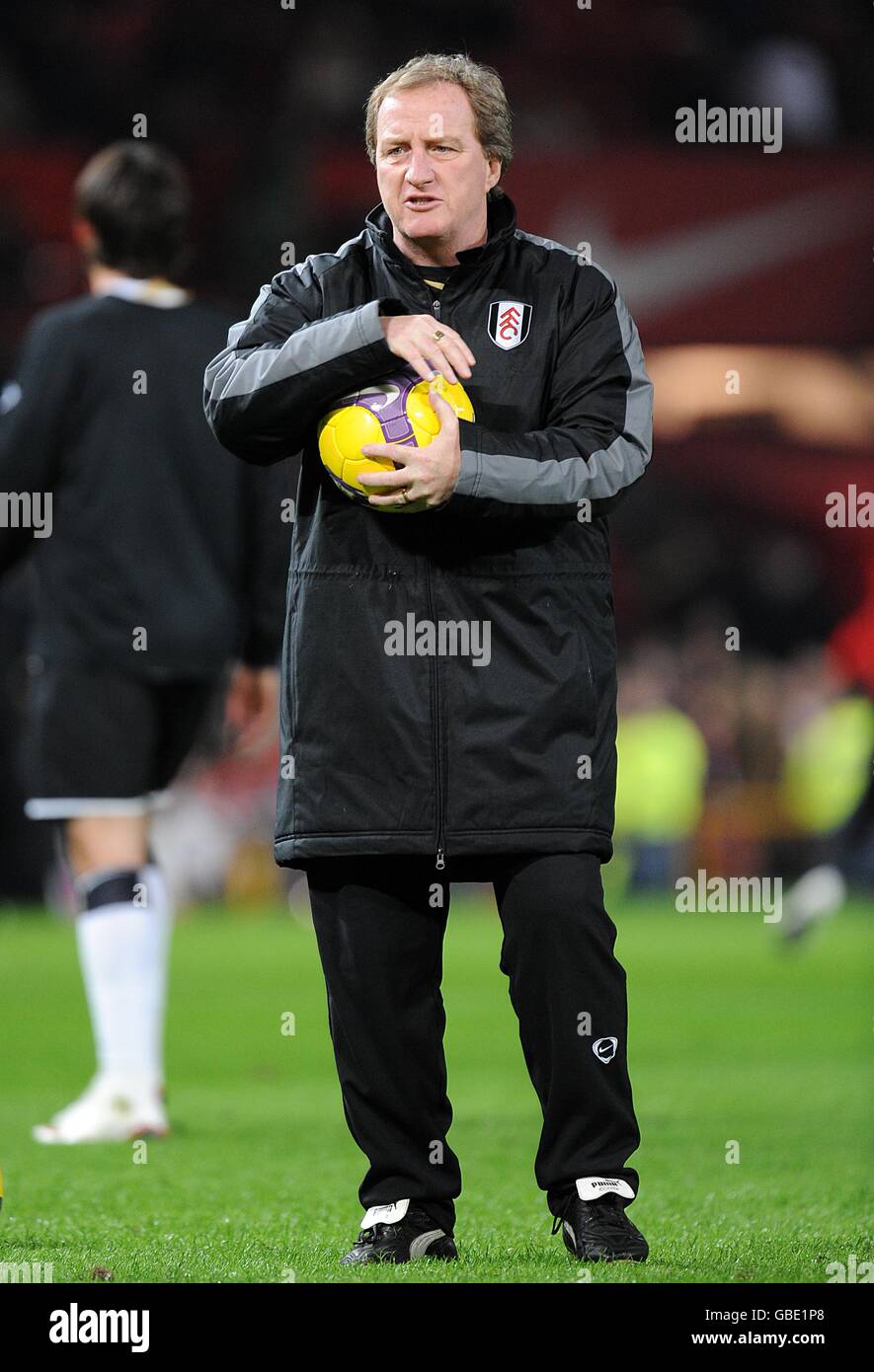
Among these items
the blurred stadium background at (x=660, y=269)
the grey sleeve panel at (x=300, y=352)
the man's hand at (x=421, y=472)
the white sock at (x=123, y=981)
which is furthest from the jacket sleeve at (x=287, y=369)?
the blurred stadium background at (x=660, y=269)

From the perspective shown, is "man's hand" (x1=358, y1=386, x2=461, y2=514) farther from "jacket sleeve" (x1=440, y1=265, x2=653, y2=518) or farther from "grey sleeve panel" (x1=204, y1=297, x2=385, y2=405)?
"grey sleeve panel" (x1=204, y1=297, x2=385, y2=405)

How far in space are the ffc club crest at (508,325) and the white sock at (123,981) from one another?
247 centimetres

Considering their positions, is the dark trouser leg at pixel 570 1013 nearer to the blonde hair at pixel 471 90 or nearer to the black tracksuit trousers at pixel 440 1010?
the black tracksuit trousers at pixel 440 1010

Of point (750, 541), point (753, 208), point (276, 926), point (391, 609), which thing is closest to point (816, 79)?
point (753, 208)

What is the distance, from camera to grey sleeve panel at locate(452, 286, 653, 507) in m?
3.86

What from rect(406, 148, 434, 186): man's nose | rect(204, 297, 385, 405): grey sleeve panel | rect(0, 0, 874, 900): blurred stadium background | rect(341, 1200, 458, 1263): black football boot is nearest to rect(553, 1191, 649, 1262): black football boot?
rect(341, 1200, 458, 1263): black football boot

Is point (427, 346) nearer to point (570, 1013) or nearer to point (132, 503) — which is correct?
point (570, 1013)

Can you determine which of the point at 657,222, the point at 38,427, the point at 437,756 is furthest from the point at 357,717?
the point at 657,222

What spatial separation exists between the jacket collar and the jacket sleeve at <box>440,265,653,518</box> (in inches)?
7.1

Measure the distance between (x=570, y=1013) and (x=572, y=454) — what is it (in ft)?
3.20

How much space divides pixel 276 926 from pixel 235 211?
8.78 metres

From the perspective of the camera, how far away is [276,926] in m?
15.4

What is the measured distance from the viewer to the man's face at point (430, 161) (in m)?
4.02

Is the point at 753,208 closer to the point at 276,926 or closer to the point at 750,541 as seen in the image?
the point at 750,541
